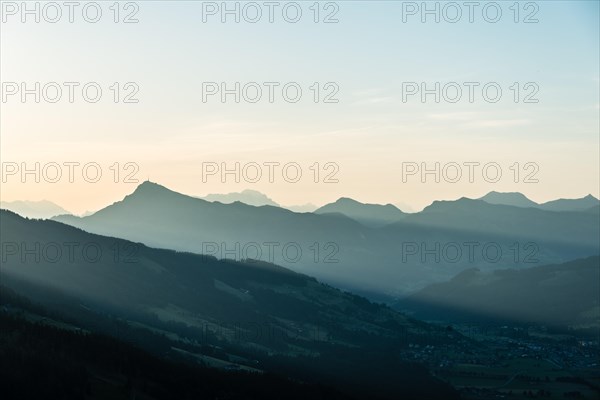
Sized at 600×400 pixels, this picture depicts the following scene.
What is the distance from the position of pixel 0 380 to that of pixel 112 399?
24.4 metres

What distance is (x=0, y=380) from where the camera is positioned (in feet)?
600

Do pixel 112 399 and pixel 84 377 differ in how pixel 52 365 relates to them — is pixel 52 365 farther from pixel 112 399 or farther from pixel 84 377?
pixel 112 399

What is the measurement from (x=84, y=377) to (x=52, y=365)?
8.78 m

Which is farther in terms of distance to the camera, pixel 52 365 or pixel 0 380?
pixel 52 365

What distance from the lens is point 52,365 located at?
19888cm

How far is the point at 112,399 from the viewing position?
187 m

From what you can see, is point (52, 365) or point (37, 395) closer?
point (37, 395)

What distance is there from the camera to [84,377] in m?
197

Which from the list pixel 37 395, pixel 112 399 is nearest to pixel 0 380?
pixel 37 395

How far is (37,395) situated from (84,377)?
50.3ft

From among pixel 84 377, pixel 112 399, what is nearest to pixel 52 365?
pixel 84 377

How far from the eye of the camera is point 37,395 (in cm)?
18288

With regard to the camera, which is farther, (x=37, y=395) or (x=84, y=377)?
(x=84, y=377)
